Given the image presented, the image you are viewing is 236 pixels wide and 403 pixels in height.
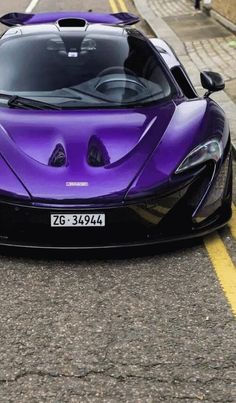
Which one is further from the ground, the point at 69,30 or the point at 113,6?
the point at 69,30

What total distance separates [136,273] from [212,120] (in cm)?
128

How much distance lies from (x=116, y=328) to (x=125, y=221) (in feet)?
2.32

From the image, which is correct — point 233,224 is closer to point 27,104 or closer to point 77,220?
point 77,220

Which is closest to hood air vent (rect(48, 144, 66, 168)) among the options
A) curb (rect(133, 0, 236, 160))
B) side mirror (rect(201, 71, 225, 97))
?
side mirror (rect(201, 71, 225, 97))

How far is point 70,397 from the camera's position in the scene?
2691mm

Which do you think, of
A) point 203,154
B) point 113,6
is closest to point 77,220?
point 203,154

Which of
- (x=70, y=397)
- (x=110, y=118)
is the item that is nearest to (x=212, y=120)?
(x=110, y=118)

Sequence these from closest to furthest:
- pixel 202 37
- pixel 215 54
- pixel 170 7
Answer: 1. pixel 215 54
2. pixel 202 37
3. pixel 170 7

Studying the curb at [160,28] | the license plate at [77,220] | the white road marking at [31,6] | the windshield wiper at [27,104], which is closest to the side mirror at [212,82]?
the windshield wiper at [27,104]

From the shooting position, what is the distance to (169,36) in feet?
42.9

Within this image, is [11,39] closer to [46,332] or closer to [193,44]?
[46,332]

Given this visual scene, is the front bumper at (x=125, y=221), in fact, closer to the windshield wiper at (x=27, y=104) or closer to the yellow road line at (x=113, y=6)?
the windshield wiper at (x=27, y=104)

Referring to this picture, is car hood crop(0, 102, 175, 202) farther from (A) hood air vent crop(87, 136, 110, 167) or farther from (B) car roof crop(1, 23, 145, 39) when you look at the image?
(B) car roof crop(1, 23, 145, 39)

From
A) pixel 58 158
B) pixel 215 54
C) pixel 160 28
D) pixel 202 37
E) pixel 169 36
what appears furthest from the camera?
pixel 160 28
